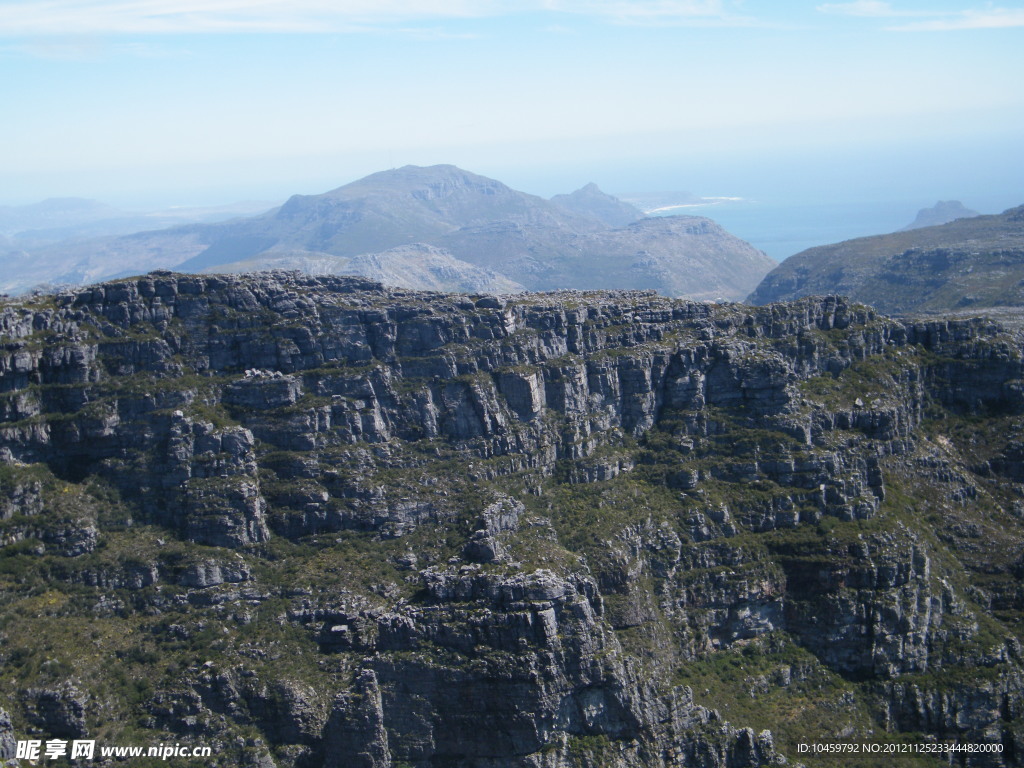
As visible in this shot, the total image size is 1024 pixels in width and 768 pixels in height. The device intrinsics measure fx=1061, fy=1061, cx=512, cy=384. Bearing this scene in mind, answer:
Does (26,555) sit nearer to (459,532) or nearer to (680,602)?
(459,532)

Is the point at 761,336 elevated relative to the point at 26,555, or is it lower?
elevated

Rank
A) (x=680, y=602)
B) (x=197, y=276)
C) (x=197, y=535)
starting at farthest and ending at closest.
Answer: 1. (x=197, y=276)
2. (x=680, y=602)
3. (x=197, y=535)

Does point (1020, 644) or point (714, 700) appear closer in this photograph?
point (714, 700)

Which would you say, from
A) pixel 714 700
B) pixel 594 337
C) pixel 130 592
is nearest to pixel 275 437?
pixel 130 592

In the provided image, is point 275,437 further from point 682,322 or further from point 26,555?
point 682,322

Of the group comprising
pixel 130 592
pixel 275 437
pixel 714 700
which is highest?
pixel 275 437

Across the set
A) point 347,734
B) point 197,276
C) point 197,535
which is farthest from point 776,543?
point 197,276

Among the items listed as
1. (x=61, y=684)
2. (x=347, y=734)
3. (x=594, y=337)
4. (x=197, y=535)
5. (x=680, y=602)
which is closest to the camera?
(x=61, y=684)
